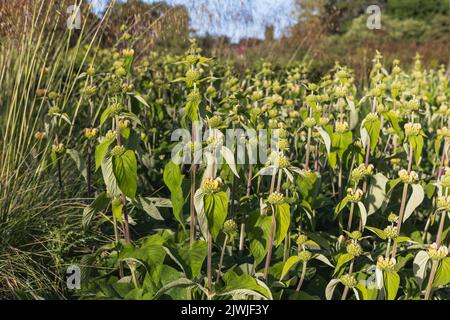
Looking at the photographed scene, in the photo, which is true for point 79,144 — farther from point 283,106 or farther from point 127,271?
point 283,106

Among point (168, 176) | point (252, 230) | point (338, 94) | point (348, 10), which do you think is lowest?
point (252, 230)

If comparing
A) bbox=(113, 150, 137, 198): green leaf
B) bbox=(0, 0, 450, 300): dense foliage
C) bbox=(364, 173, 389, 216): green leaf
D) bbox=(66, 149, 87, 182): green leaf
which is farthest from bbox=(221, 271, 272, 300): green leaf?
bbox=(66, 149, 87, 182): green leaf

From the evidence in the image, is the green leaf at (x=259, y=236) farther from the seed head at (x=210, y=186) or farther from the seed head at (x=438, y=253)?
the seed head at (x=438, y=253)

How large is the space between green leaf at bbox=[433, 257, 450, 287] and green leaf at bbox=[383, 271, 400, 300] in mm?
116

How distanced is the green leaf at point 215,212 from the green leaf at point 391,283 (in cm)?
49

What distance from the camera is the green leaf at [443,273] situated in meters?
1.35

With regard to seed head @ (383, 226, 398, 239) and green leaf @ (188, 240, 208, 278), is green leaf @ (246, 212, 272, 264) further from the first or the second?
seed head @ (383, 226, 398, 239)

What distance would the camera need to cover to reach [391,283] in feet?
4.42

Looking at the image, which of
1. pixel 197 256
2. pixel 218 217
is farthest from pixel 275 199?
pixel 197 256

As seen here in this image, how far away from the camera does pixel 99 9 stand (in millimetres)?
2525

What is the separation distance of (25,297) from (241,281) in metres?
0.72

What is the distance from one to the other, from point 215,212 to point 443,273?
66 centimetres

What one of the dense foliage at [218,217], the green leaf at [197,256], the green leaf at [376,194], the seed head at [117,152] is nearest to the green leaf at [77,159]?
the dense foliage at [218,217]
